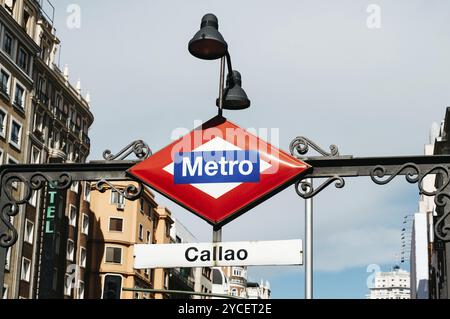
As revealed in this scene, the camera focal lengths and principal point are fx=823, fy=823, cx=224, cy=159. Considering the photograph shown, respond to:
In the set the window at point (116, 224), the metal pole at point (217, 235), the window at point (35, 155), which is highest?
the window at point (35, 155)

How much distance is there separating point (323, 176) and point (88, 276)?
63.1m

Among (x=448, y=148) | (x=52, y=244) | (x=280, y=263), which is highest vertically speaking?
(x=448, y=148)

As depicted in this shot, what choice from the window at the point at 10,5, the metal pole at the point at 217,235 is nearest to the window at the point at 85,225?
the window at the point at 10,5

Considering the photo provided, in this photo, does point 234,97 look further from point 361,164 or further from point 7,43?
point 7,43

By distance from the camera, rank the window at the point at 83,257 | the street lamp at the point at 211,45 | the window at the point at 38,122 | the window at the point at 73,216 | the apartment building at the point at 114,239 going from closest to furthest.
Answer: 1. the street lamp at the point at 211,45
2. the window at the point at 38,122
3. the window at the point at 73,216
4. the window at the point at 83,257
5. the apartment building at the point at 114,239

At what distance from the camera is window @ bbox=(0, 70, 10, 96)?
51.9 metres

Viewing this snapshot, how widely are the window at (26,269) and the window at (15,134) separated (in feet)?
25.2

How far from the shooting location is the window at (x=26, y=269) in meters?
54.8

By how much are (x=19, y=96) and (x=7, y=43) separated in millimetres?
3979

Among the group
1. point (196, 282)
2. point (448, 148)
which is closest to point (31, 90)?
point (448, 148)

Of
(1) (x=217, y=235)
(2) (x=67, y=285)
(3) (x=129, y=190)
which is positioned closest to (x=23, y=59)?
(2) (x=67, y=285)

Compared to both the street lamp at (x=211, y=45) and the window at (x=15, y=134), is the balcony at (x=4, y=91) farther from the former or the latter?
the street lamp at (x=211, y=45)

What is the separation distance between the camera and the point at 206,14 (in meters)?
7.66
